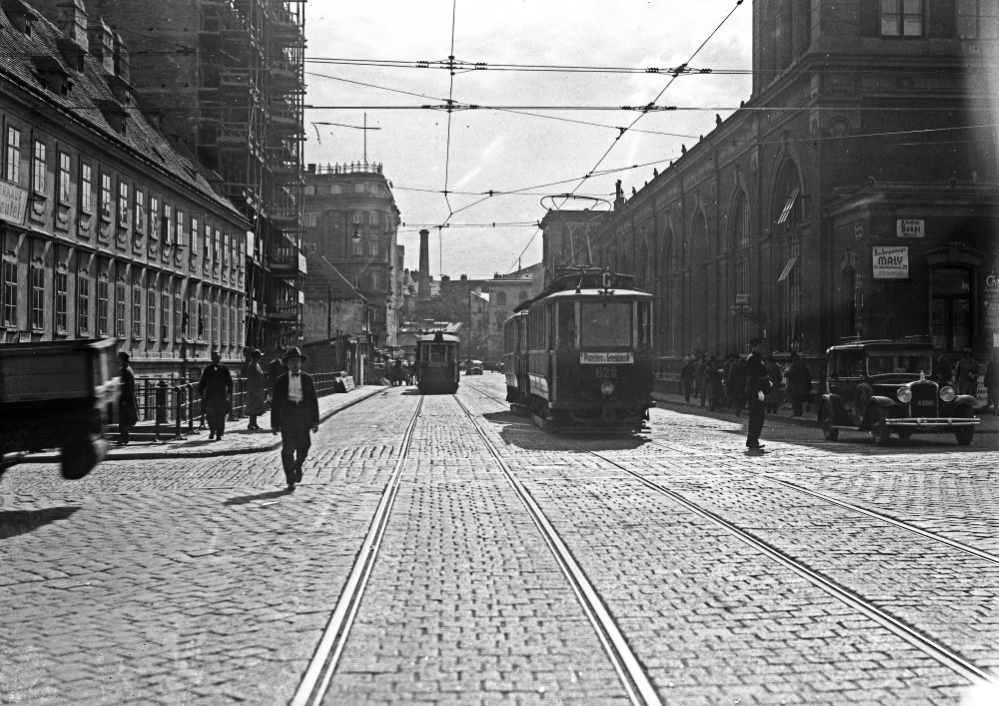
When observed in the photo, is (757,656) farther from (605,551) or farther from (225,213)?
(225,213)

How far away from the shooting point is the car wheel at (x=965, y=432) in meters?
18.7

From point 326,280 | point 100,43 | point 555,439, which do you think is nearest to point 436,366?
point 100,43

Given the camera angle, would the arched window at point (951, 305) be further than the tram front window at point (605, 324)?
Yes

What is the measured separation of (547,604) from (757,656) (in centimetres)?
156

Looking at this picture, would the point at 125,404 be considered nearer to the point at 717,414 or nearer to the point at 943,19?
the point at 717,414

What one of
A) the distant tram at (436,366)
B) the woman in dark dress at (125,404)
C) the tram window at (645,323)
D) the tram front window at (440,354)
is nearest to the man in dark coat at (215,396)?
the woman in dark dress at (125,404)

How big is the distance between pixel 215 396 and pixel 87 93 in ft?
50.9

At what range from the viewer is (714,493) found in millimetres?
11977

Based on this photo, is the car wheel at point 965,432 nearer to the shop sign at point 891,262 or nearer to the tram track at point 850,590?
the tram track at point 850,590

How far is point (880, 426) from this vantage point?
1877 cm

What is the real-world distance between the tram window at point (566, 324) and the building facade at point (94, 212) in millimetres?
9410

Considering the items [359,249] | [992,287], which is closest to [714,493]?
[992,287]

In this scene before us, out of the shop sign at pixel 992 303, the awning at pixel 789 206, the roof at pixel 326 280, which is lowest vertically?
the shop sign at pixel 992 303

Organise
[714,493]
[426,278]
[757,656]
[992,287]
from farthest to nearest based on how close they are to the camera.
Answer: [426,278] < [992,287] < [714,493] < [757,656]
